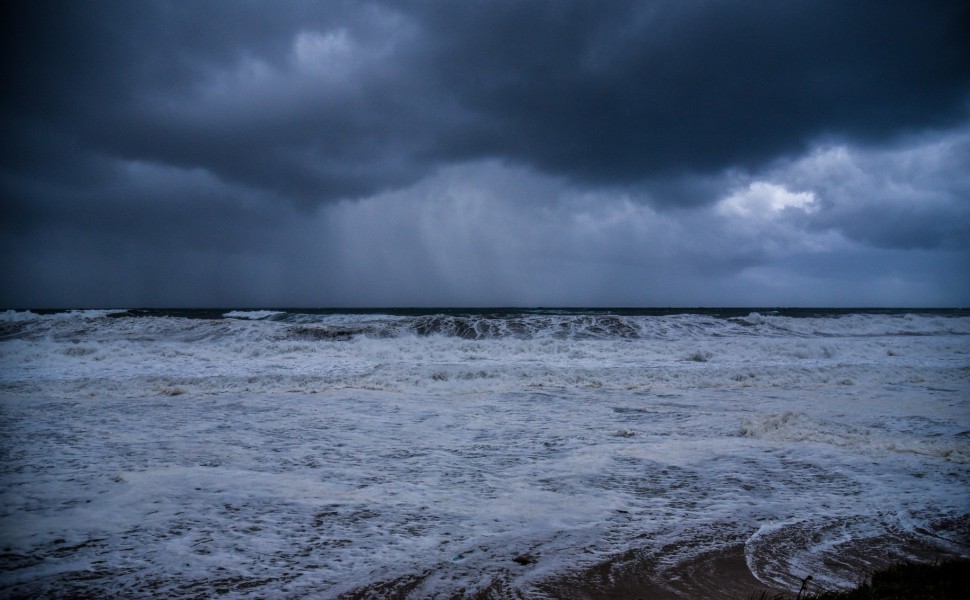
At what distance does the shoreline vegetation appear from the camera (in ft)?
9.40

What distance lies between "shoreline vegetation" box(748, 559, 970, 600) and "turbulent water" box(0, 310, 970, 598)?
1.13 feet

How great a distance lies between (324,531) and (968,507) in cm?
644

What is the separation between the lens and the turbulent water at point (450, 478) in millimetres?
3596

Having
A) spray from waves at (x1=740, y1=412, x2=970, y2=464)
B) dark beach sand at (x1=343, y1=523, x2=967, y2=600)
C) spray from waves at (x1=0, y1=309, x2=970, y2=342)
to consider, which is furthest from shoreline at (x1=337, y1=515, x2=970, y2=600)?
spray from waves at (x1=0, y1=309, x2=970, y2=342)

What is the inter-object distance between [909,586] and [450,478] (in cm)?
404

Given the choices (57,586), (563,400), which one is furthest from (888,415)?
(57,586)

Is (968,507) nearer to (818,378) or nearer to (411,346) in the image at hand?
(818,378)

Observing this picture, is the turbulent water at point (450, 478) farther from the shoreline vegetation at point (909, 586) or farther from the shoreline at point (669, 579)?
the shoreline vegetation at point (909, 586)

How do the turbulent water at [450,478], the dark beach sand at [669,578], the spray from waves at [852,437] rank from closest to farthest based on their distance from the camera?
the dark beach sand at [669,578], the turbulent water at [450,478], the spray from waves at [852,437]

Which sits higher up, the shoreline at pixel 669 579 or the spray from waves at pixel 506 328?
the spray from waves at pixel 506 328

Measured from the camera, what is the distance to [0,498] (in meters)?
4.79

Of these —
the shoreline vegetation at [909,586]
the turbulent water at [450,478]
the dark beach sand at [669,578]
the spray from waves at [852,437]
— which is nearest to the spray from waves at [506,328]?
the turbulent water at [450,478]

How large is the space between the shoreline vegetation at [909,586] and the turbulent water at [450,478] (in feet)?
1.13

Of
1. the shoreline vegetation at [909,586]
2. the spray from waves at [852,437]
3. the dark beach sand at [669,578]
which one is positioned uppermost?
the shoreline vegetation at [909,586]
